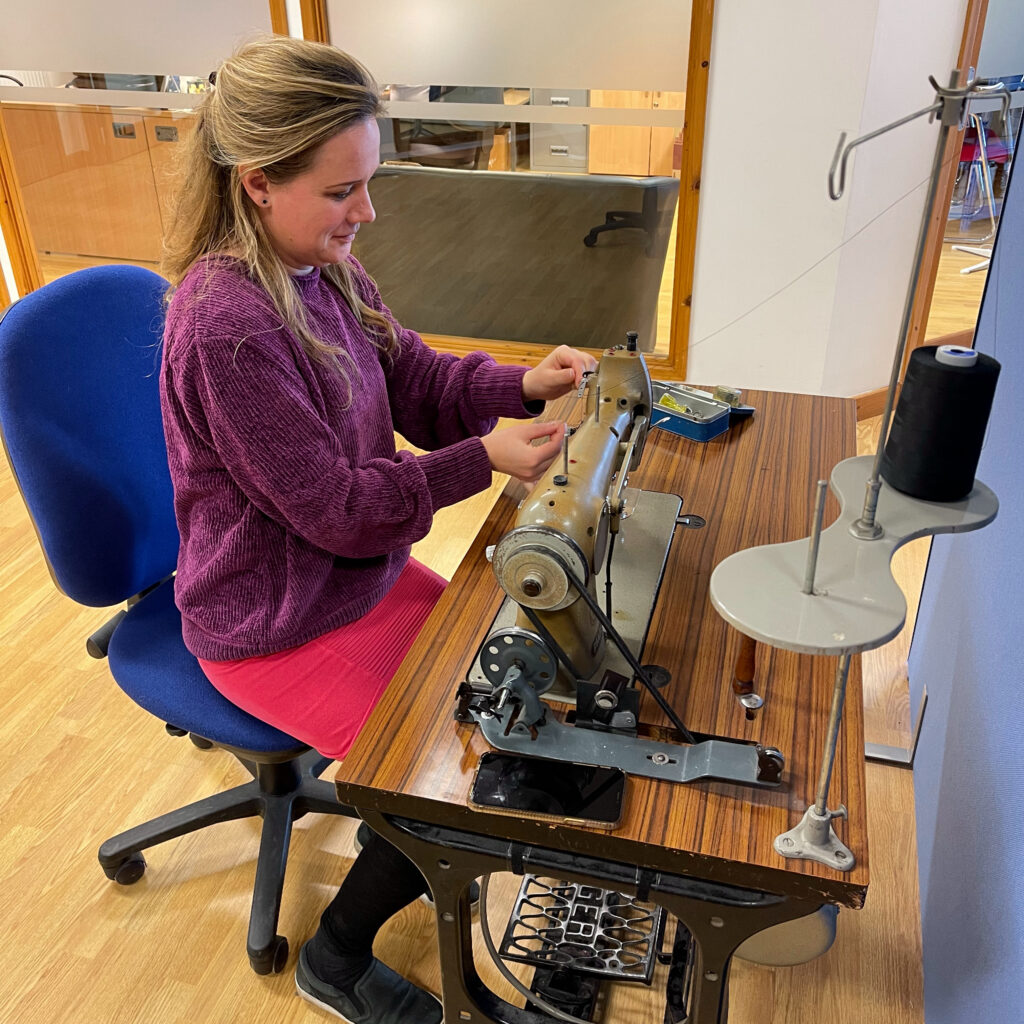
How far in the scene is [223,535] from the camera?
1.22m

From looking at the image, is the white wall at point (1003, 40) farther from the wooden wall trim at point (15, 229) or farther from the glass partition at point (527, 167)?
the wooden wall trim at point (15, 229)

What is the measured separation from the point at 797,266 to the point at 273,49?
2.18 metres

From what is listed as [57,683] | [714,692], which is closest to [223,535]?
[714,692]

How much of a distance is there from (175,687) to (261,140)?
76 cm

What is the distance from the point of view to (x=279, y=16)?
10.1 ft

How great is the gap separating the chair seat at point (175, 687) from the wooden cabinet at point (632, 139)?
2178 mm

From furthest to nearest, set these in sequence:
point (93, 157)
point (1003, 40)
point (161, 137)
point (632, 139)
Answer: point (93, 157), point (161, 137), point (632, 139), point (1003, 40)

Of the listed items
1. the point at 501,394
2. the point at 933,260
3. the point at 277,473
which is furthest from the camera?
the point at 933,260

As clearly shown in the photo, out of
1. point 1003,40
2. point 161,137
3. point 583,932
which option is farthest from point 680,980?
point 161,137

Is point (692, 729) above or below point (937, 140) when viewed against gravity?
below

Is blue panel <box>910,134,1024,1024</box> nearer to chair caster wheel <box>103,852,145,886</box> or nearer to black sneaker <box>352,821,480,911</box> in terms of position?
black sneaker <box>352,821,480,911</box>

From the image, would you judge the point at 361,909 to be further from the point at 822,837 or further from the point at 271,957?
the point at 822,837

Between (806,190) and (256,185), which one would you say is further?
(806,190)

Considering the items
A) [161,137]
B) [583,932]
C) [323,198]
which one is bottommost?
[583,932]
